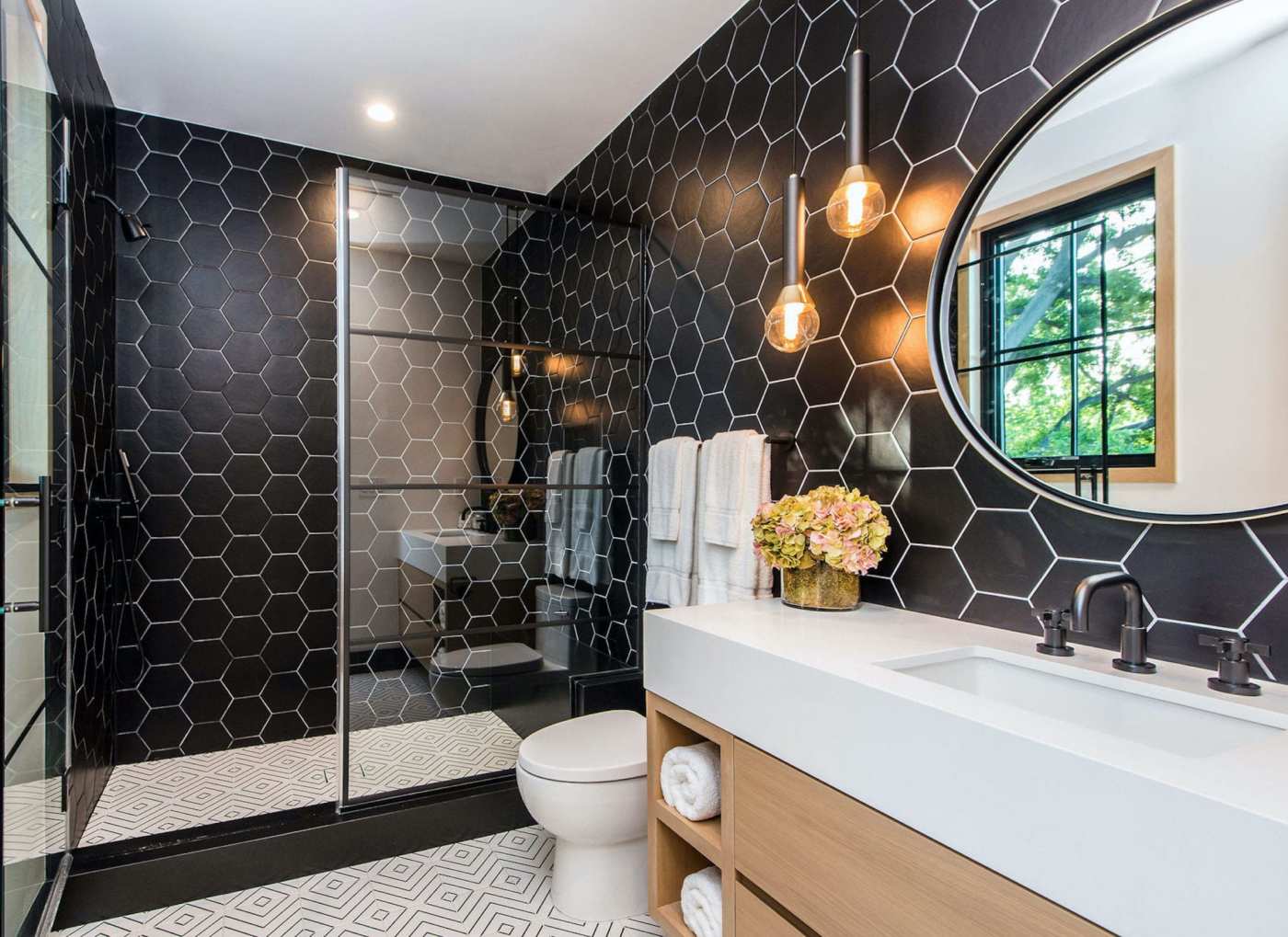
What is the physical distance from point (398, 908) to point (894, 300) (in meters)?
2.04

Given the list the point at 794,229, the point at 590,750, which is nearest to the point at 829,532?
the point at 794,229

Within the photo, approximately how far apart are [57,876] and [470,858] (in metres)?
1.05

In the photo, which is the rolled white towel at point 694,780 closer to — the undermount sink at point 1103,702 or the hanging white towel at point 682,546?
the undermount sink at point 1103,702

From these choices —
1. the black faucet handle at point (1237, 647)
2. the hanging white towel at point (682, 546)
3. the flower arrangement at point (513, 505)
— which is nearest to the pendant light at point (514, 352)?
the flower arrangement at point (513, 505)

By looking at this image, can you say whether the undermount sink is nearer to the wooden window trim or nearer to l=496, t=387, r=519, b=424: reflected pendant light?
the wooden window trim

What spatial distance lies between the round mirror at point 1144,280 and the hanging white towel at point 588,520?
5.01ft

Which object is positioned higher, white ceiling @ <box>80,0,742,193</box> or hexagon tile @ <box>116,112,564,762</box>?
white ceiling @ <box>80,0,742,193</box>

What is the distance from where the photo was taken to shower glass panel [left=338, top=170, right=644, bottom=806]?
236 cm

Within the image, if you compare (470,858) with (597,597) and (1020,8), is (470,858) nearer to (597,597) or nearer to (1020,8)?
(597,597)

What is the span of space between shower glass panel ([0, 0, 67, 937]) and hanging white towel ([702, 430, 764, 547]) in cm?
160

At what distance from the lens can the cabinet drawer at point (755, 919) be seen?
1.22m

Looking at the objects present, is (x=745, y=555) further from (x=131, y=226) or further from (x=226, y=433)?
(x=131, y=226)

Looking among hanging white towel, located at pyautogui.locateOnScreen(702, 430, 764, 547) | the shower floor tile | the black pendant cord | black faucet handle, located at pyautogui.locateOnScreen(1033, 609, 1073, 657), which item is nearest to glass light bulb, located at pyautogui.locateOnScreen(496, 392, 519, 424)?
hanging white towel, located at pyautogui.locateOnScreen(702, 430, 764, 547)

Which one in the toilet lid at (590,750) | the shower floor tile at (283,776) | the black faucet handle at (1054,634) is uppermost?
the black faucet handle at (1054,634)
